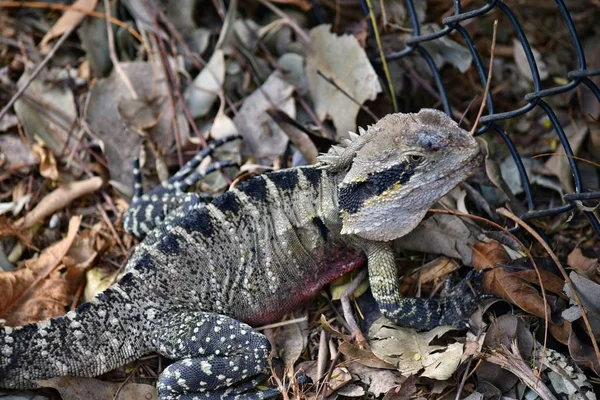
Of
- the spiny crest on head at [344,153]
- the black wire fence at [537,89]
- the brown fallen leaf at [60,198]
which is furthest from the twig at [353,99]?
the brown fallen leaf at [60,198]

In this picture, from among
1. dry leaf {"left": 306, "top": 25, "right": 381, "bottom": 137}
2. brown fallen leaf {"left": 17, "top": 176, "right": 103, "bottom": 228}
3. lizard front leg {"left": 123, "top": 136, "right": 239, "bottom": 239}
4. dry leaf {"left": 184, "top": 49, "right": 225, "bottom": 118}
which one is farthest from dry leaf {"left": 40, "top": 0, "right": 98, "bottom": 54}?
dry leaf {"left": 306, "top": 25, "right": 381, "bottom": 137}

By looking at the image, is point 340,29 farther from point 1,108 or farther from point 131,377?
point 131,377

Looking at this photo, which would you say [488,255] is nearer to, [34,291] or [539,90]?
[539,90]

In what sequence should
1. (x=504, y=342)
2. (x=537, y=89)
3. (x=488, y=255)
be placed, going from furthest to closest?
1. (x=488, y=255)
2. (x=537, y=89)
3. (x=504, y=342)

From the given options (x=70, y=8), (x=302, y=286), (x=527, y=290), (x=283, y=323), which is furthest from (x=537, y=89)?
(x=70, y=8)

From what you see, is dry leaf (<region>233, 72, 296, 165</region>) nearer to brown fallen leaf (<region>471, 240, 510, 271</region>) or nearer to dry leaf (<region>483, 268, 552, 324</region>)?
brown fallen leaf (<region>471, 240, 510, 271</region>)

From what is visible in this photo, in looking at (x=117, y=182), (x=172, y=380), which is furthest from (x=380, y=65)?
(x=172, y=380)
